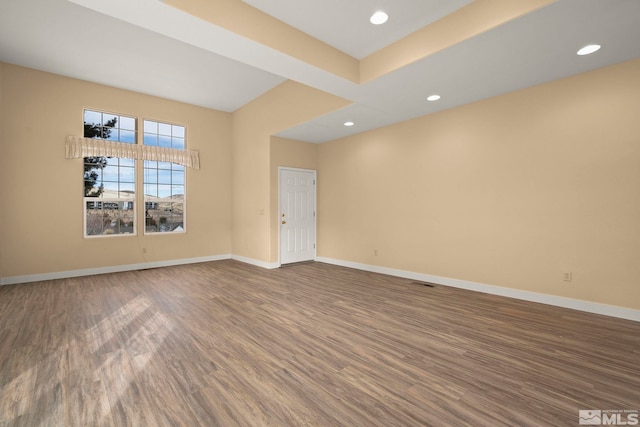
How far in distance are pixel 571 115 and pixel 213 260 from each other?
23.5 ft

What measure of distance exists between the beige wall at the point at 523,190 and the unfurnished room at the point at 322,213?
2 cm

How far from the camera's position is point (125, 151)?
18.4ft

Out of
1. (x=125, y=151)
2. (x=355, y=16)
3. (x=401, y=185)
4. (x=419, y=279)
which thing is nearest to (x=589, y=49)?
(x=355, y=16)

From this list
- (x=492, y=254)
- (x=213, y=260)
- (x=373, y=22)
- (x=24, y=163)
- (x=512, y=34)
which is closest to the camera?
(x=512, y=34)

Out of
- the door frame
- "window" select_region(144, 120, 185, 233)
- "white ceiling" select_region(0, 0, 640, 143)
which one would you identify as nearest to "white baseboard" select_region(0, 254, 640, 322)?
the door frame

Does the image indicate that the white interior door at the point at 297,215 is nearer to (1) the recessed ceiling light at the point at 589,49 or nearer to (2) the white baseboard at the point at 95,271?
(2) the white baseboard at the point at 95,271

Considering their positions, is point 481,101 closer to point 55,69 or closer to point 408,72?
point 408,72

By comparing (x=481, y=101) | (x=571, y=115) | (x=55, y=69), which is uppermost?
(x=55, y=69)

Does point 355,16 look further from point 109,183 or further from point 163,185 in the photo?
point 109,183

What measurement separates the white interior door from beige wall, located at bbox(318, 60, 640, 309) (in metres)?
1.54

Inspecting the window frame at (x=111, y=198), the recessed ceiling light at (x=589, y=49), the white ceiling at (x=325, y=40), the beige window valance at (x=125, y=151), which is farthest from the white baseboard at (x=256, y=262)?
the recessed ceiling light at (x=589, y=49)

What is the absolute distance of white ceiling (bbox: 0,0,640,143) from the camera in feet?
8.10

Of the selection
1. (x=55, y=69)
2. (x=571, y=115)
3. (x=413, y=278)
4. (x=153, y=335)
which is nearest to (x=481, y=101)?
(x=571, y=115)

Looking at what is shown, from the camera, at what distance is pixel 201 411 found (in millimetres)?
1726
